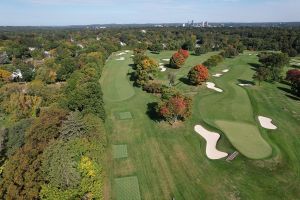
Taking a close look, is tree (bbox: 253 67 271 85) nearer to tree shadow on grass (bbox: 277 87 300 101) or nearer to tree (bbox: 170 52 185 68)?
tree shadow on grass (bbox: 277 87 300 101)

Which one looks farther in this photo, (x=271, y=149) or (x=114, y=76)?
(x=114, y=76)

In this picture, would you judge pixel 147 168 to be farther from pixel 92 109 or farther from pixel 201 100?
pixel 201 100

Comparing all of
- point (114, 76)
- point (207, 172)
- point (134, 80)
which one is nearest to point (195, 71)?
point (134, 80)

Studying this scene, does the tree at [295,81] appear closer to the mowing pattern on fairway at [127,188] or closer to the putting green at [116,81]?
the putting green at [116,81]

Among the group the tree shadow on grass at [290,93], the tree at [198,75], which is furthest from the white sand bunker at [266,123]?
the tree at [198,75]

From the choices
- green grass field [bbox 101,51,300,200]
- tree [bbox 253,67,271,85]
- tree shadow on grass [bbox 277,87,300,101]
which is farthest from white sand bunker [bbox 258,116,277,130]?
tree [bbox 253,67,271,85]

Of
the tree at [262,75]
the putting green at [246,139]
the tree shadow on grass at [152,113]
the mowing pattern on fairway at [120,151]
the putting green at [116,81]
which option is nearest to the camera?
the putting green at [246,139]
